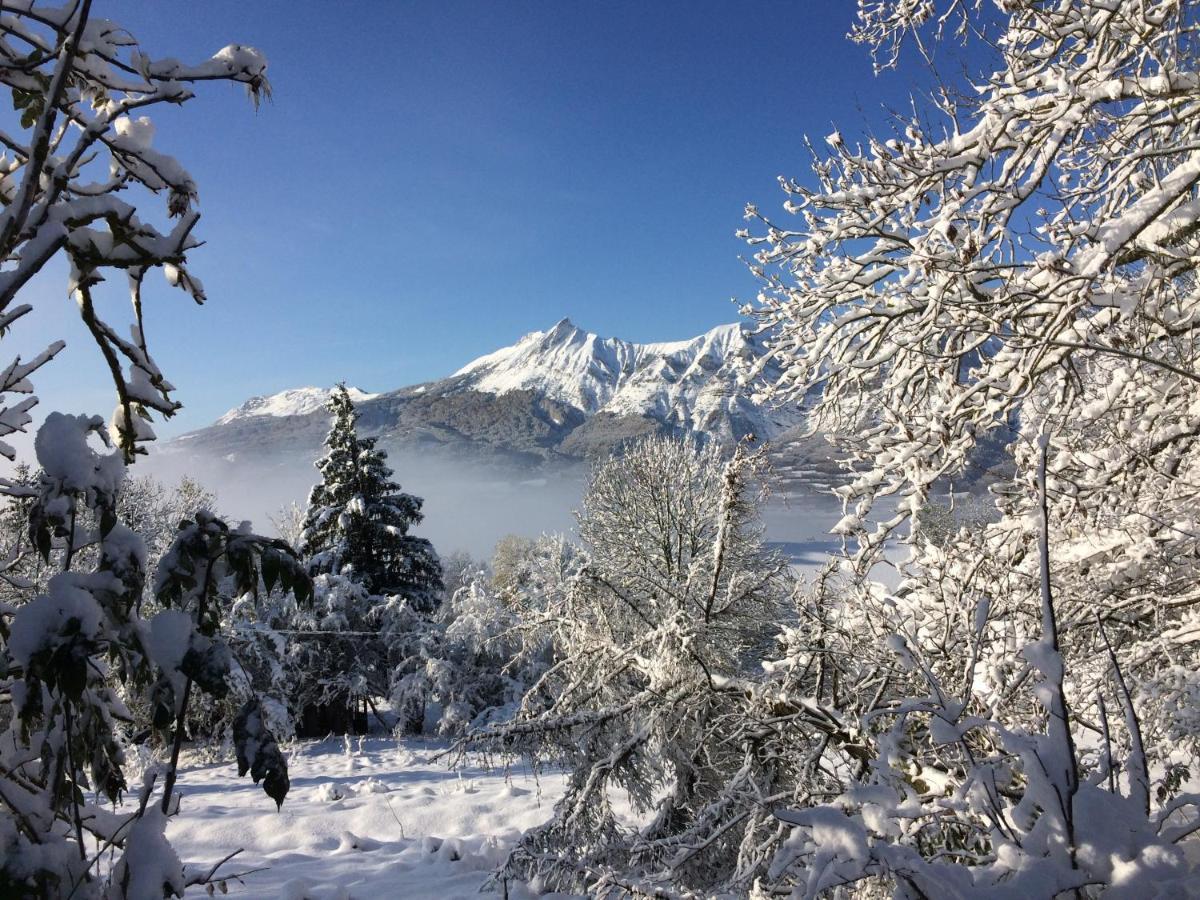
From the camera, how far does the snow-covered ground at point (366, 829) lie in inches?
236

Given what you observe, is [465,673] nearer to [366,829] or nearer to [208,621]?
[366,829]

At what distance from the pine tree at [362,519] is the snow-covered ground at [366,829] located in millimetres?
8279

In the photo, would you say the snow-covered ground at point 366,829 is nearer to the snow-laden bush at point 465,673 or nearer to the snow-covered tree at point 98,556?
the snow-covered tree at point 98,556

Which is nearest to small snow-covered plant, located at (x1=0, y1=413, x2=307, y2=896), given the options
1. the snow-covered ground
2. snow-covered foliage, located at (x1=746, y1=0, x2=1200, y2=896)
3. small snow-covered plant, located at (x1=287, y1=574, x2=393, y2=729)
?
snow-covered foliage, located at (x1=746, y1=0, x2=1200, y2=896)

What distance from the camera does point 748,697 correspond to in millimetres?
3775

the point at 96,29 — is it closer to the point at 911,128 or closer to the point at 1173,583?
the point at 911,128

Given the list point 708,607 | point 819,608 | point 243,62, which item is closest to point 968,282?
point 819,608

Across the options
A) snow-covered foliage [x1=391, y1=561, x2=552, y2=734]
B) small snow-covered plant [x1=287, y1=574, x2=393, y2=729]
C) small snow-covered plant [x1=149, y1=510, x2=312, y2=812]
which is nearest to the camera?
small snow-covered plant [x1=149, y1=510, x2=312, y2=812]

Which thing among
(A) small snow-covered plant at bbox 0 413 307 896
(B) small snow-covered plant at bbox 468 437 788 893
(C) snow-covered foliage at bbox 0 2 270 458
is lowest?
(B) small snow-covered plant at bbox 468 437 788 893

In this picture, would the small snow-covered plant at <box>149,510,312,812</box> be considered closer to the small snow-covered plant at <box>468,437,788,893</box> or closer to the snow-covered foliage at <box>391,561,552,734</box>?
the small snow-covered plant at <box>468,437,788,893</box>

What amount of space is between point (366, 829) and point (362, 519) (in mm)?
13177

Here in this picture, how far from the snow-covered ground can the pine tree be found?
8279 millimetres

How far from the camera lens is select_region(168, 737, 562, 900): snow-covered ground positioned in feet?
19.7

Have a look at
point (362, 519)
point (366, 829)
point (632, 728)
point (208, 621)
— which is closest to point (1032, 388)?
point (208, 621)
